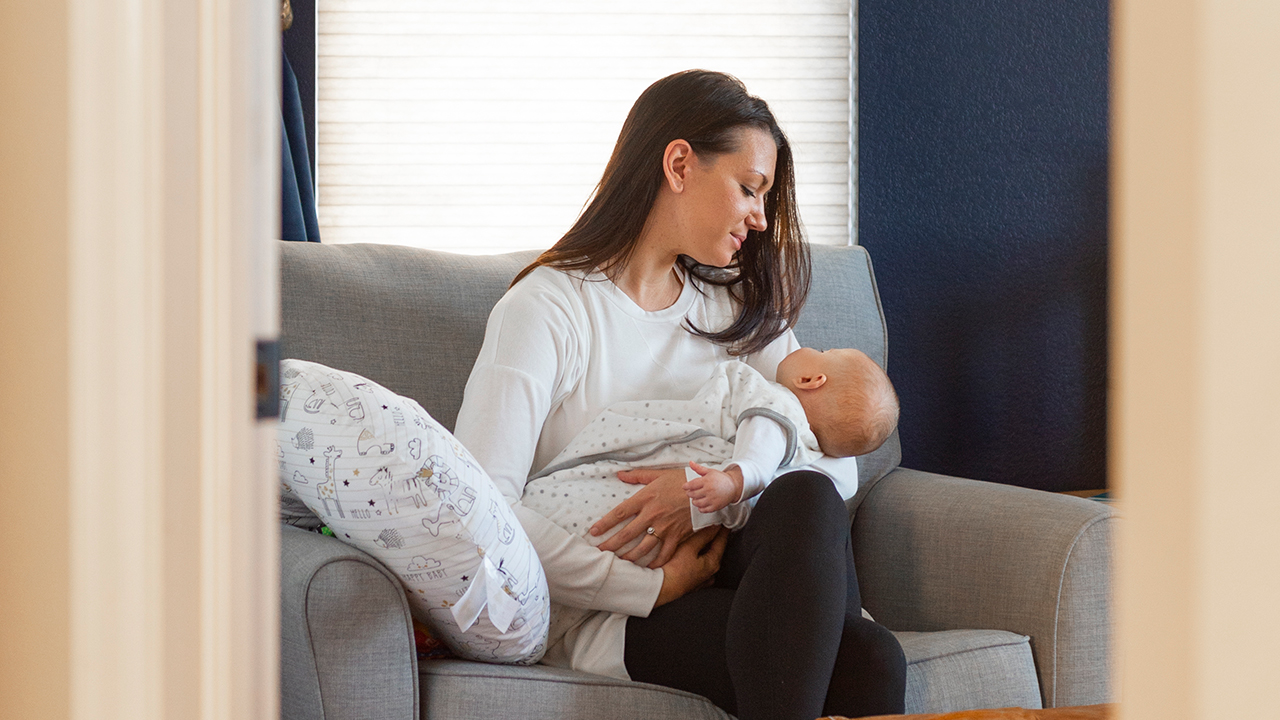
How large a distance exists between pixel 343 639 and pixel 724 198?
3.01ft

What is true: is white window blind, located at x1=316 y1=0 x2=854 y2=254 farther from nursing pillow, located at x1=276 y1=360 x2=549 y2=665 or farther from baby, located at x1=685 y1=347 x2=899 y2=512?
nursing pillow, located at x1=276 y1=360 x2=549 y2=665

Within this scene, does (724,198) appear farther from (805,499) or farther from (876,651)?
(876,651)

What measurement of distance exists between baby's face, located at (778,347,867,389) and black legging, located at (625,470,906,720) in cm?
37

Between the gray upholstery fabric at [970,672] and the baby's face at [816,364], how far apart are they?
467 millimetres

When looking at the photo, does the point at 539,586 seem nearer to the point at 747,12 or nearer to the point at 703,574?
the point at 703,574

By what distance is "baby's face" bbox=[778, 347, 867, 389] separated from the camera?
166 cm

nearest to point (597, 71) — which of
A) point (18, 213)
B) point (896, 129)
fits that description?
point (896, 129)

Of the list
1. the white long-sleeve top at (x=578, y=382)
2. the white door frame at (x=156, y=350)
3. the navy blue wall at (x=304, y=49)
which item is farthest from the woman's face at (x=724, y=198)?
the white door frame at (x=156, y=350)

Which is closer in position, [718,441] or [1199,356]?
[1199,356]

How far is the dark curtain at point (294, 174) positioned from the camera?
76.6 inches

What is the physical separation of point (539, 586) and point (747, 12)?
65.6 inches

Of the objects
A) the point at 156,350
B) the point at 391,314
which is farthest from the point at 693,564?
the point at 156,350

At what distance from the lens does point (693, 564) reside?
4.50 feet

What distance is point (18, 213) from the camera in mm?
484
